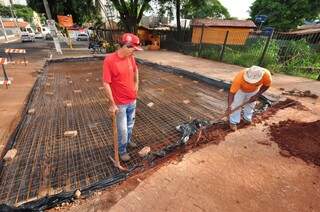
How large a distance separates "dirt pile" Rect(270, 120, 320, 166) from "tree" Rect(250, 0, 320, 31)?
2180 cm

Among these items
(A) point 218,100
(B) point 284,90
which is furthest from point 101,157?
(B) point 284,90

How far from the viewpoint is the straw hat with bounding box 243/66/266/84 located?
2953 millimetres

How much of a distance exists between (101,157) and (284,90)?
5.02 metres

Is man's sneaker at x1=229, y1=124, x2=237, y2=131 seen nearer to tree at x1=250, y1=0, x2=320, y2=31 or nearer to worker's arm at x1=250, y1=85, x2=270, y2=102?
worker's arm at x1=250, y1=85, x2=270, y2=102

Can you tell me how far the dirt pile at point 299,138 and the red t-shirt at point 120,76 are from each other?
93.5 inches

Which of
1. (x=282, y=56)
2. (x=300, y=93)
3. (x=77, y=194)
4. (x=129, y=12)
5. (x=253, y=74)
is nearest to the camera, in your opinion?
(x=77, y=194)

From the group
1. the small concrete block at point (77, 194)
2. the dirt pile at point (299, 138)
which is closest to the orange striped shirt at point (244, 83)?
the dirt pile at point (299, 138)

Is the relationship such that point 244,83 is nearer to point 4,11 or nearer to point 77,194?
point 77,194

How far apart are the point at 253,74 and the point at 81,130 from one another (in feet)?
9.78

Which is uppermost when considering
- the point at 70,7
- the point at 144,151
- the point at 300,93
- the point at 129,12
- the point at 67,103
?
the point at 70,7

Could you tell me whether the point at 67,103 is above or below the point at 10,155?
below

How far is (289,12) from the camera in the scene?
20266mm

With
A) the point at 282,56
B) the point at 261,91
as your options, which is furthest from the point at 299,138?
the point at 282,56

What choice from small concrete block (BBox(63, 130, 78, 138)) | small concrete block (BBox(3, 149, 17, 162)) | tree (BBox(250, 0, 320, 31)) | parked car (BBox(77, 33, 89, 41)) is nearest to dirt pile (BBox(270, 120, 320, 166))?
small concrete block (BBox(63, 130, 78, 138))
